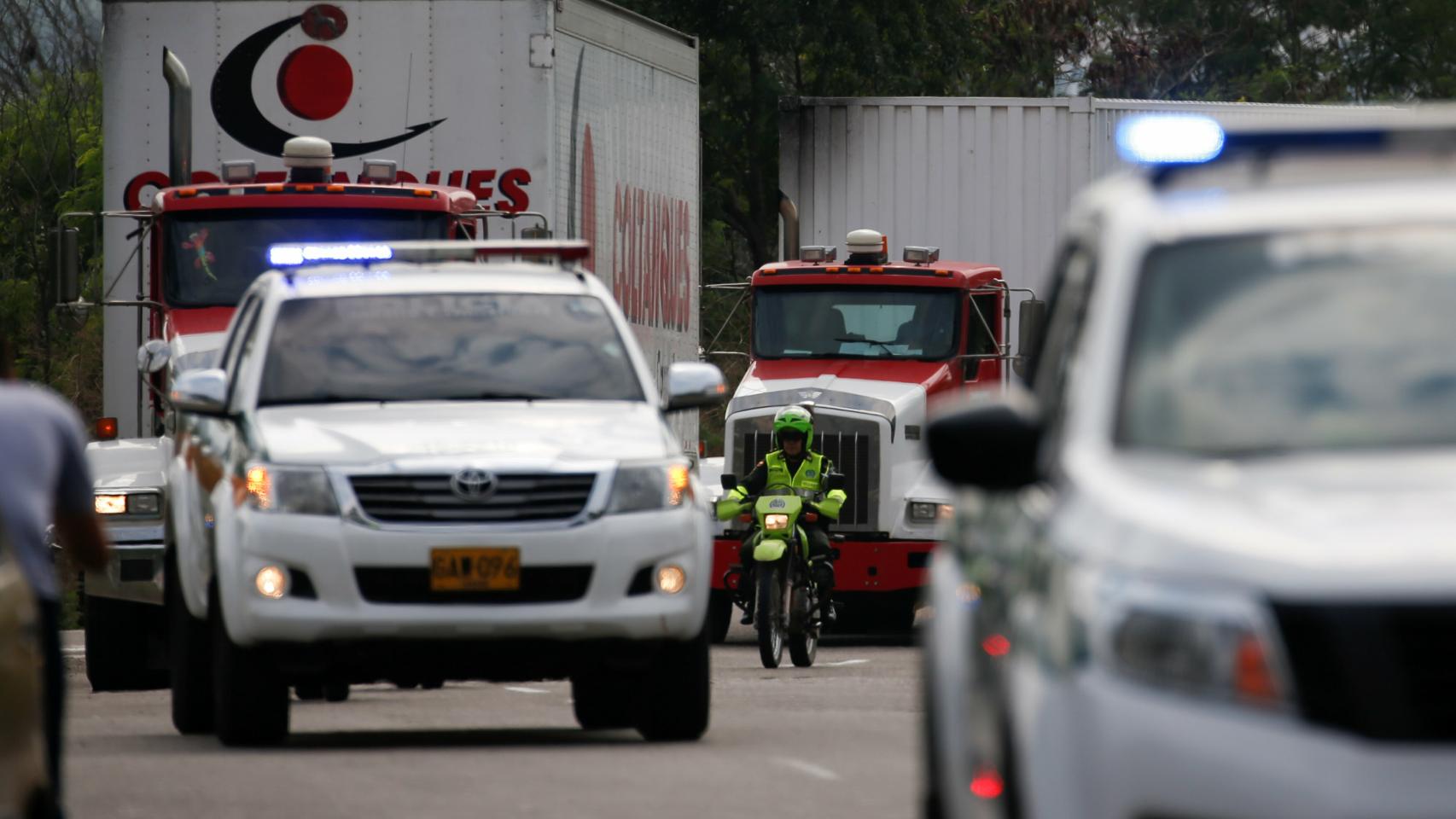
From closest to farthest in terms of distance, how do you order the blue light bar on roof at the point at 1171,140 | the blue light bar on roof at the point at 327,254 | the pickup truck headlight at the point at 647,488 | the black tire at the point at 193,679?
the blue light bar on roof at the point at 1171,140 → the pickup truck headlight at the point at 647,488 → the black tire at the point at 193,679 → the blue light bar on roof at the point at 327,254

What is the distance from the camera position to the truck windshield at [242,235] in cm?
1922

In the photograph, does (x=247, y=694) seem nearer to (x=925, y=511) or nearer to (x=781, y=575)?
(x=781, y=575)

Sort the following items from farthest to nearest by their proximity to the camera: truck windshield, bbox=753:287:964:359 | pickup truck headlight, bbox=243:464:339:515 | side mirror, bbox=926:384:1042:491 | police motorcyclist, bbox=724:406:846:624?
truck windshield, bbox=753:287:964:359 → police motorcyclist, bbox=724:406:846:624 → pickup truck headlight, bbox=243:464:339:515 → side mirror, bbox=926:384:1042:491

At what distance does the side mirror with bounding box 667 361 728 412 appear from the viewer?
42.8 ft

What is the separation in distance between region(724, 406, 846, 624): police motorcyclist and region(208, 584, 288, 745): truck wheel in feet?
27.1

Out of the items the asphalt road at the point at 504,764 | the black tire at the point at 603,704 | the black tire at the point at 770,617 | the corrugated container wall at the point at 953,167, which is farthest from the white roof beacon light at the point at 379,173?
the corrugated container wall at the point at 953,167

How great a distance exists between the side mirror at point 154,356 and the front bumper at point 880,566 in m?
6.13

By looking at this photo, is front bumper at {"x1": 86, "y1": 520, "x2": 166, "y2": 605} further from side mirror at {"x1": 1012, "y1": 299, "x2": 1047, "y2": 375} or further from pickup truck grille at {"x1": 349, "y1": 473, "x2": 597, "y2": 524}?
side mirror at {"x1": 1012, "y1": 299, "x2": 1047, "y2": 375}

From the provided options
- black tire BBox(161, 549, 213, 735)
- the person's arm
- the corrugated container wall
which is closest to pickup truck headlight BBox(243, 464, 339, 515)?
black tire BBox(161, 549, 213, 735)

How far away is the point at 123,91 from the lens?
21609 millimetres

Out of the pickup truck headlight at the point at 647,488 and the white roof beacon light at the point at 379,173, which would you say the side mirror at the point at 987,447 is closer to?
the pickup truck headlight at the point at 647,488

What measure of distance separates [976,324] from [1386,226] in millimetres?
18702

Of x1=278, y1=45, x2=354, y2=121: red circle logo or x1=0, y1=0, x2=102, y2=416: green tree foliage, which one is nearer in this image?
x1=278, y1=45, x2=354, y2=121: red circle logo

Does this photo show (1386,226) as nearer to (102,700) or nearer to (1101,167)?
(102,700)
